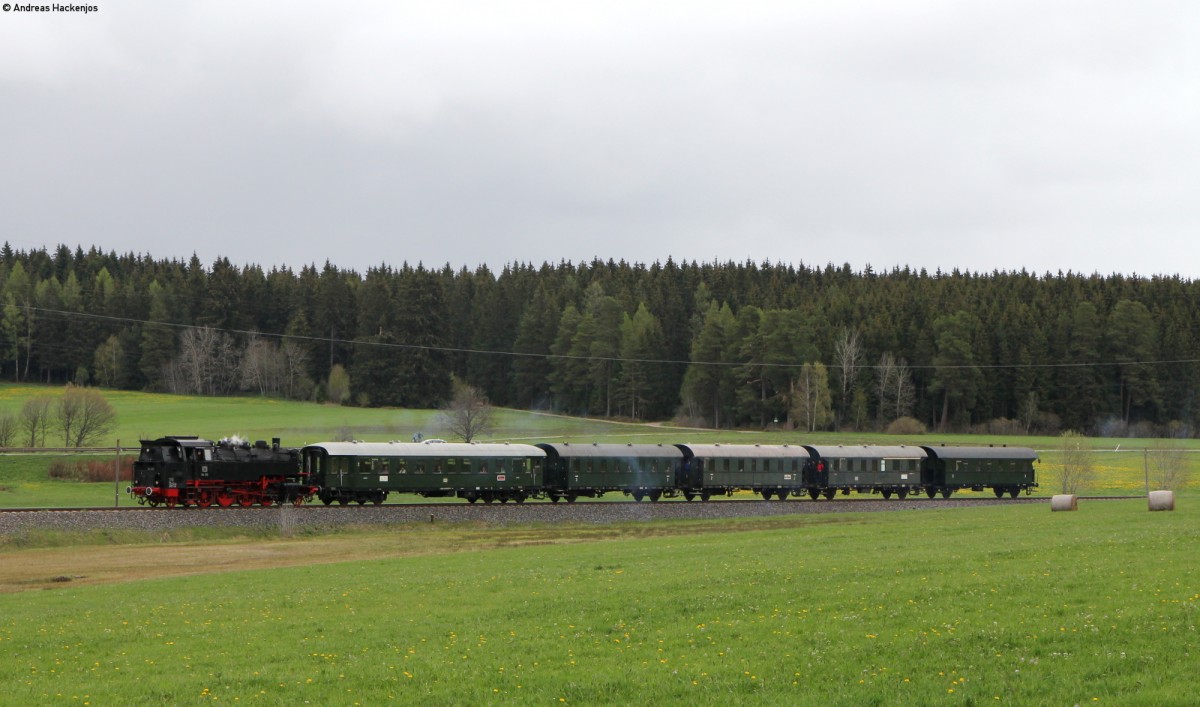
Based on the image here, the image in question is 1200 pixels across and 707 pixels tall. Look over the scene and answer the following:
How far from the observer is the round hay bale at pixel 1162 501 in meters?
44.4

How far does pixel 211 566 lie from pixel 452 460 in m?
22.1

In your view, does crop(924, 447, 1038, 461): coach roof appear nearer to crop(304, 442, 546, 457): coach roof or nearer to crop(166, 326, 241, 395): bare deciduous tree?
crop(304, 442, 546, 457): coach roof

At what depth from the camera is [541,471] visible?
203 feet

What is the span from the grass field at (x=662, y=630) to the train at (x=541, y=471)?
2156 centimetres

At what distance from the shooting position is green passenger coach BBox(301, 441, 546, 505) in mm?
56375

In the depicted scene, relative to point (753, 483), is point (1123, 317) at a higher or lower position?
higher

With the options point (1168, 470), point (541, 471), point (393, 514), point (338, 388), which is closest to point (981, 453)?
point (1168, 470)

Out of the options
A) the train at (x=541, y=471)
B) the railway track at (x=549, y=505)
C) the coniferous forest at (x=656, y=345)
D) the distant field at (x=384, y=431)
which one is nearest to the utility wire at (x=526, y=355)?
the coniferous forest at (x=656, y=345)

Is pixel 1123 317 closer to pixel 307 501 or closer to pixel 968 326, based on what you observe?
pixel 968 326

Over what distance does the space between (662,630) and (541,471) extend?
4371cm

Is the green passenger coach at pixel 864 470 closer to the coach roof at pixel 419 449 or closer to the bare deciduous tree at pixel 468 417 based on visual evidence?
the coach roof at pixel 419 449

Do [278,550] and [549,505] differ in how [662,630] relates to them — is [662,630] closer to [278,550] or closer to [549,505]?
Result: [278,550]

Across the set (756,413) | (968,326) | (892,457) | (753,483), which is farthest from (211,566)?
(968,326)

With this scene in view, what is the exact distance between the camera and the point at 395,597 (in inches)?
968
